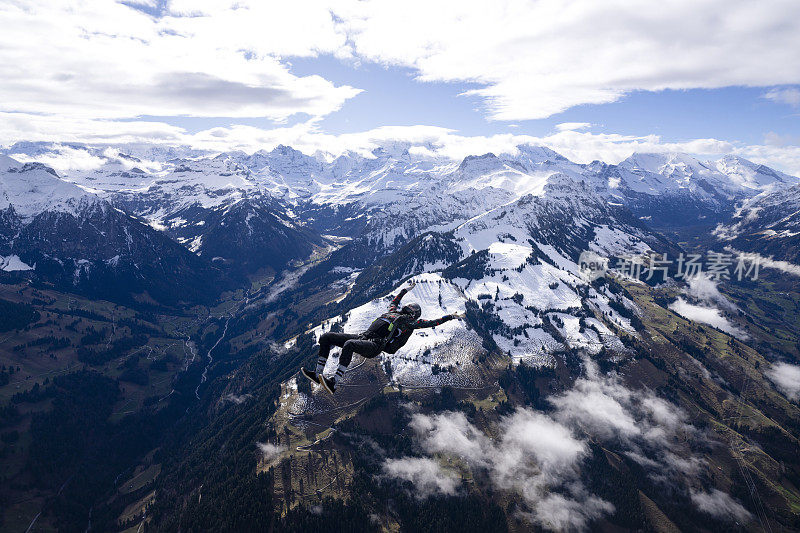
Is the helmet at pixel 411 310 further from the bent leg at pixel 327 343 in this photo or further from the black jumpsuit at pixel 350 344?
the bent leg at pixel 327 343

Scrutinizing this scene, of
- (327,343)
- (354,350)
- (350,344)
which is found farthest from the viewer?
(327,343)

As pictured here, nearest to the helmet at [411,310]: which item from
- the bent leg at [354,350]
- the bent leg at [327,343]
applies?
the bent leg at [354,350]

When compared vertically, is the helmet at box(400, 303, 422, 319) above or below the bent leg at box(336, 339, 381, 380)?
above

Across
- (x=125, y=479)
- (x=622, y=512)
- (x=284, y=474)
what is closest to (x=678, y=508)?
(x=622, y=512)

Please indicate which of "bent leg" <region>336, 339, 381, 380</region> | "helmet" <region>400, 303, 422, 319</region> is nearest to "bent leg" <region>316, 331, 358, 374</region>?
"bent leg" <region>336, 339, 381, 380</region>

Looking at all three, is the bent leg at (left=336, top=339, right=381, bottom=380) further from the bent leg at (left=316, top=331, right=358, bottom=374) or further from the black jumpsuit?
the bent leg at (left=316, top=331, right=358, bottom=374)

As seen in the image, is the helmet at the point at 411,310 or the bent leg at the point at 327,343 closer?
the bent leg at the point at 327,343

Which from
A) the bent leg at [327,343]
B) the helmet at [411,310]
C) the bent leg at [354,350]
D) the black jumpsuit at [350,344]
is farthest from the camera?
the helmet at [411,310]

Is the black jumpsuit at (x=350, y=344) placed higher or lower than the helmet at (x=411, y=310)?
lower

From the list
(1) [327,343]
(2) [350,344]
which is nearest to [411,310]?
(2) [350,344]

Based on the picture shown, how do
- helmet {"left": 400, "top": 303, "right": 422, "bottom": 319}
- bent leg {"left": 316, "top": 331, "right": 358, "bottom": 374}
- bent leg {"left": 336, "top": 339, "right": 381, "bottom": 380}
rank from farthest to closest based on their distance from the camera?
1. helmet {"left": 400, "top": 303, "right": 422, "bottom": 319}
2. bent leg {"left": 316, "top": 331, "right": 358, "bottom": 374}
3. bent leg {"left": 336, "top": 339, "right": 381, "bottom": 380}

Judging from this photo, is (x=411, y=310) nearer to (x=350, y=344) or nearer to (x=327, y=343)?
(x=350, y=344)
